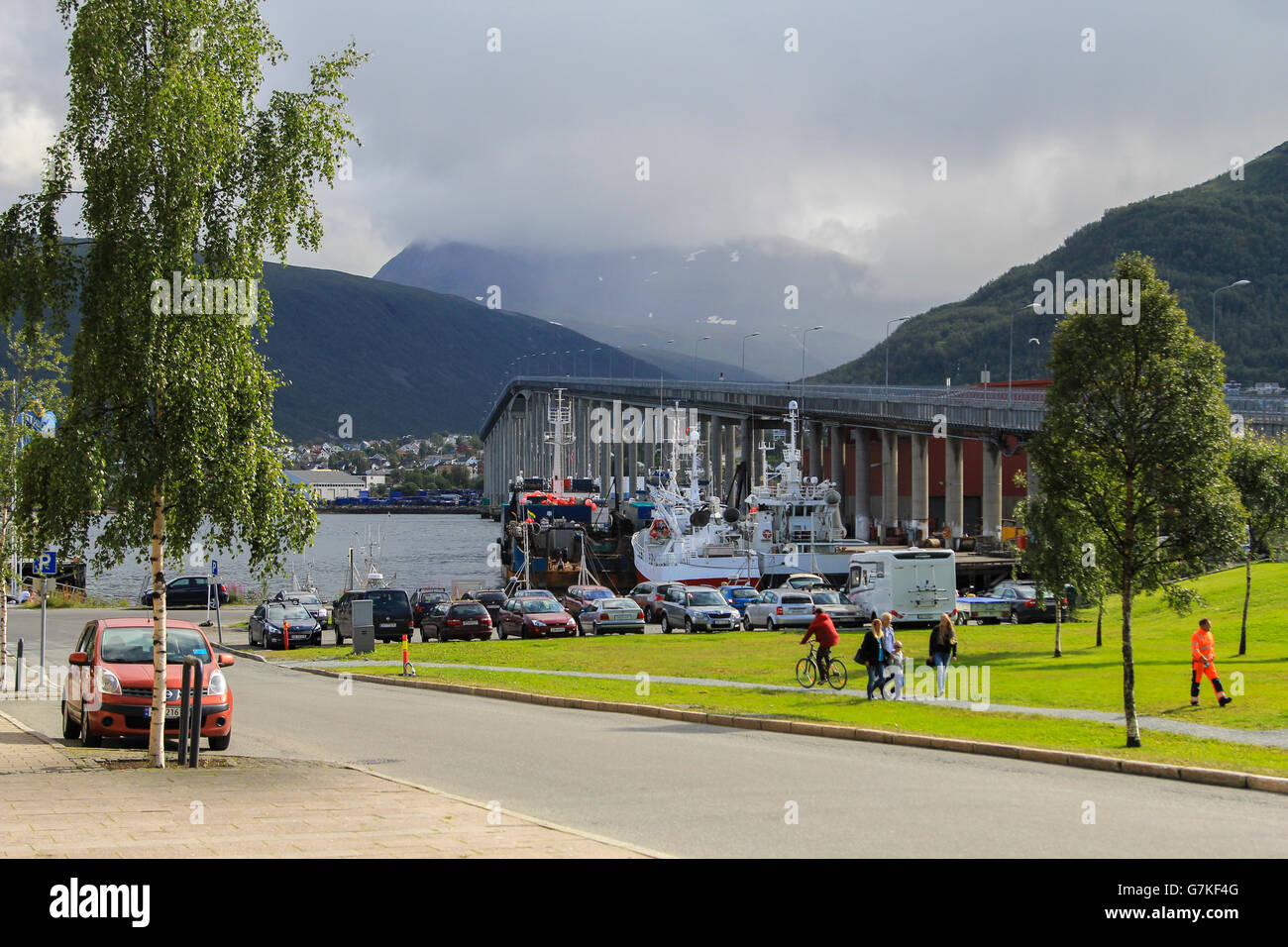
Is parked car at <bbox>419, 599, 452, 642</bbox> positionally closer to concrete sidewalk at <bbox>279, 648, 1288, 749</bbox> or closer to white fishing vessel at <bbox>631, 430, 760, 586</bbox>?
concrete sidewalk at <bbox>279, 648, 1288, 749</bbox>

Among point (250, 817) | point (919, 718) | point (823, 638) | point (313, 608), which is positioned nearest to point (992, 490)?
point (313, 608)

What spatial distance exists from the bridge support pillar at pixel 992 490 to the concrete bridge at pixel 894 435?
0.21 feet

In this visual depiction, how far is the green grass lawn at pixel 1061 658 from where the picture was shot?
23891mm

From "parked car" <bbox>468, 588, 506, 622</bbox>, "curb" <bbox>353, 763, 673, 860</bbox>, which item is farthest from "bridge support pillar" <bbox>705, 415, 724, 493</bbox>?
"curb" <bbox>353, 763, 673, 860</bbox>

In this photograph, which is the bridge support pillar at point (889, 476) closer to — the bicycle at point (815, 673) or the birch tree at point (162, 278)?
the bicycle at point (815, 673)

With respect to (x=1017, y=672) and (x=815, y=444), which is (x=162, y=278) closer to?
(x=1017, y=672)

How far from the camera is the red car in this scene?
57.1 ft

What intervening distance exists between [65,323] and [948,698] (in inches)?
660

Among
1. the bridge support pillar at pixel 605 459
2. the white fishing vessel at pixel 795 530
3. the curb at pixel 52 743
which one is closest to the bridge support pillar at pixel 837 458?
the white fishing vessel at pixel 795 530

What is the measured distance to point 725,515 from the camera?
77375 millimetres

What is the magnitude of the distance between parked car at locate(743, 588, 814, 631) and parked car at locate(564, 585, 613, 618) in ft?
21.7

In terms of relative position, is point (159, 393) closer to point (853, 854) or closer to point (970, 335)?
point (853, 854)

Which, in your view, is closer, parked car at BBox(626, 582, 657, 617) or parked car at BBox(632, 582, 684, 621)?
parked car at BBox(632, 582, 684, 621)

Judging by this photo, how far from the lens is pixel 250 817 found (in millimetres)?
11695
